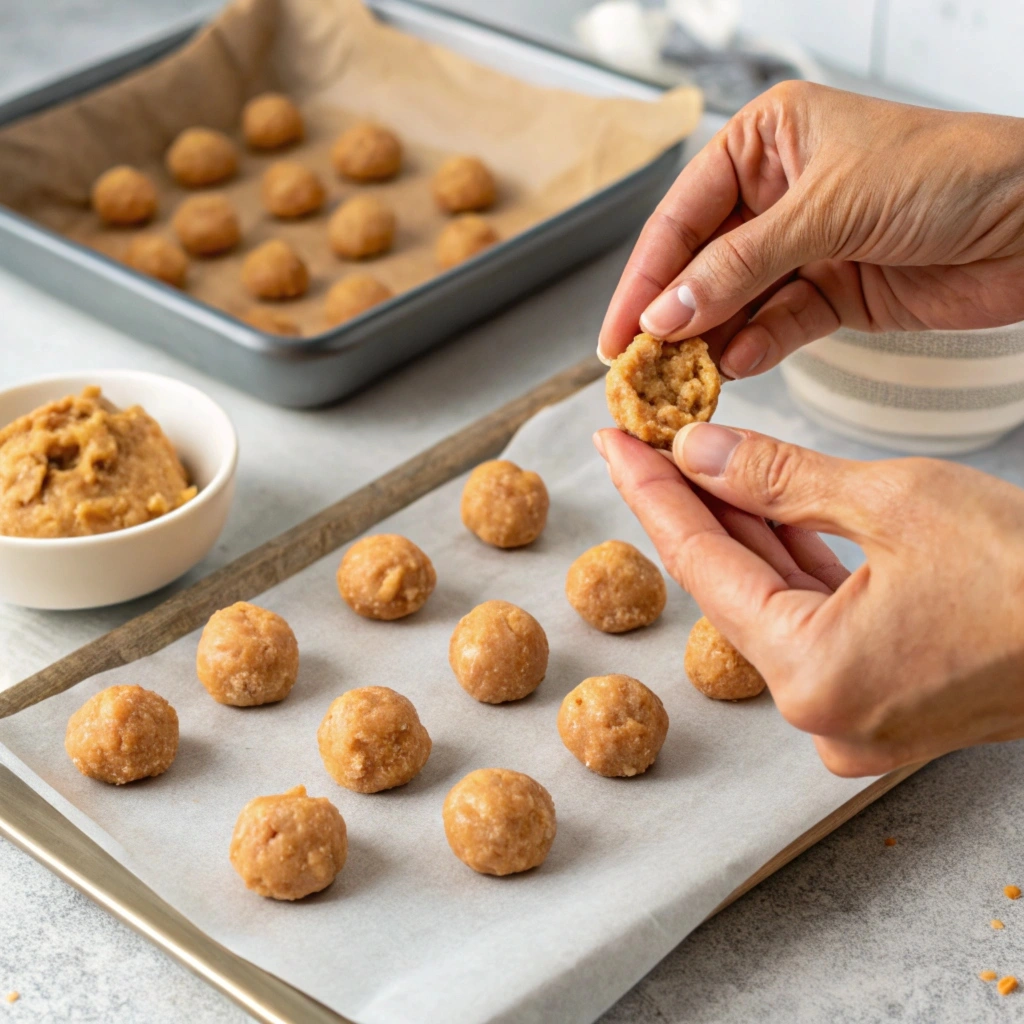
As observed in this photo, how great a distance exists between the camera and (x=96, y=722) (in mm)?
Result: 2080

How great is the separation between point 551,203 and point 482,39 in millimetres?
679

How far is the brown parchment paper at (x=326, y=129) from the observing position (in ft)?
12.2

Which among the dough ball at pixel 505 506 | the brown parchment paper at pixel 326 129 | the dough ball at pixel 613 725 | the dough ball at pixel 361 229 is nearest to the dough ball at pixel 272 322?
the brown parchment paper at pixel 326 129

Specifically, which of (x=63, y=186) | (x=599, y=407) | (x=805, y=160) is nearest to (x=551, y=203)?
(x=599, y=407)

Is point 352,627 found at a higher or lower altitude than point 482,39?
lower

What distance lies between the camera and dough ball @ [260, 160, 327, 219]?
3.82m

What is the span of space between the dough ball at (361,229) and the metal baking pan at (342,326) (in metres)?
0.52

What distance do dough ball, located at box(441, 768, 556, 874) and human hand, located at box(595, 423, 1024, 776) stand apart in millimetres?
422

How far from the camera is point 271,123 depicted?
408cm

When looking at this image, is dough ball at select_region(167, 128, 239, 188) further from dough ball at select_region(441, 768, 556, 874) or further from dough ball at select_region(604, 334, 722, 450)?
dough ball at select_region(441, 768, 556, 874)

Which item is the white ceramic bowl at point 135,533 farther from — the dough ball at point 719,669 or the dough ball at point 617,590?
the dough ball at point 719,669

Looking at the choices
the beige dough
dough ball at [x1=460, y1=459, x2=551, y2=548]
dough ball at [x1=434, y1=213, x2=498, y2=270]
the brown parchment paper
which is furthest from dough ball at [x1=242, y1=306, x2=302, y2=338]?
dough ball at [x1=460, y1=459, x2=551, y2=548]

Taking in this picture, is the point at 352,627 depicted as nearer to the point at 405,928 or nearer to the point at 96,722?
the point at 96,722

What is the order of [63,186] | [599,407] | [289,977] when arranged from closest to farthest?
1. [289,977]
2. [599,407]
3. [63,186]
